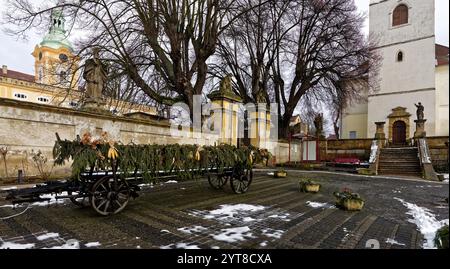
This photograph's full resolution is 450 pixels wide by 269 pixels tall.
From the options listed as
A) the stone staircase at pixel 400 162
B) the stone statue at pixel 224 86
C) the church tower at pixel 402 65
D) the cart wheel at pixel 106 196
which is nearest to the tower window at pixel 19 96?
the stone statue at pixel 224 86

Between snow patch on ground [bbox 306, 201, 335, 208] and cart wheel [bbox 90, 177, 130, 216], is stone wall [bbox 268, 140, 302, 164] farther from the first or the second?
cart wheel [bbox 90, 177, 130, 216]

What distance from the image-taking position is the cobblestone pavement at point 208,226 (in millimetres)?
3367

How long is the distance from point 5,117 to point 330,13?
18182mm

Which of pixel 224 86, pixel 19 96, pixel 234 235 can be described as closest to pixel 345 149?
pixel 224 86

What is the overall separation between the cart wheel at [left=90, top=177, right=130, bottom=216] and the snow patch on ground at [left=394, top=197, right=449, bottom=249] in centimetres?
475

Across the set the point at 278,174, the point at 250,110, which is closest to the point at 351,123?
the point at 250,110

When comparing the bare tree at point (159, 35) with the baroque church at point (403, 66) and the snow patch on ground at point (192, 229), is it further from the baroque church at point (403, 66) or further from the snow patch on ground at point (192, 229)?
the baroque church at point (403, 66)

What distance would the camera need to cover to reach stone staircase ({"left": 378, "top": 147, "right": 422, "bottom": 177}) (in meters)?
15.5

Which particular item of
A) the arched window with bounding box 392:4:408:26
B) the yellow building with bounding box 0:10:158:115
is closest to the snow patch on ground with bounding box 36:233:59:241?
the yellow building with bounding box 0:10:158:115

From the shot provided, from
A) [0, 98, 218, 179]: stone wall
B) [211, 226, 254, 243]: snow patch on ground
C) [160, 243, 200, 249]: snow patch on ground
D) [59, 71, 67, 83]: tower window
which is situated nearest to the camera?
[160, 243, 200, 249]: snow patch on ground

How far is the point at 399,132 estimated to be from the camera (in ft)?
82.0

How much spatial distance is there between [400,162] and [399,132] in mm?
10404
